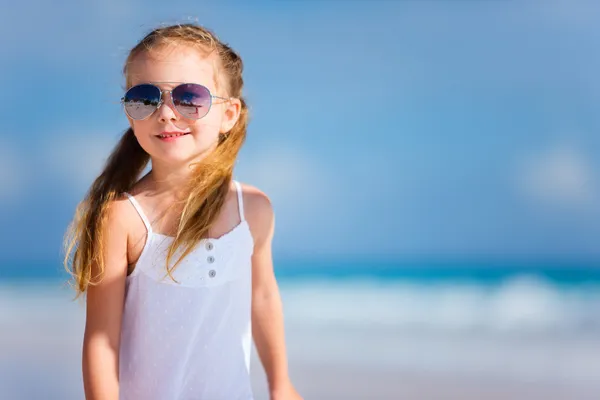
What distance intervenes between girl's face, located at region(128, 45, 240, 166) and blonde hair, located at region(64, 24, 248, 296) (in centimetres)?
3

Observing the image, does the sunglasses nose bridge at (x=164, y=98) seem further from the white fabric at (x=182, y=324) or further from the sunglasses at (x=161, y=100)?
the white fabric at (x=182, y=324)

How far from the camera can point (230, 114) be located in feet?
6.26

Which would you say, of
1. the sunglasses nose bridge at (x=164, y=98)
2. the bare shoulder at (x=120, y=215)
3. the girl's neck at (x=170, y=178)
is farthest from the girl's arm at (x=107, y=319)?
the sunglasses nose bridge at (x=164, y=98)

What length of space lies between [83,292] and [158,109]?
44 cm

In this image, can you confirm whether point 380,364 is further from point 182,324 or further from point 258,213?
point 182,324

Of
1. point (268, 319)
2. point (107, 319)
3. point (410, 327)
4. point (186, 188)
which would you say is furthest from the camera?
point (410, 327)

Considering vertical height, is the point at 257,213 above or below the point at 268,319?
above

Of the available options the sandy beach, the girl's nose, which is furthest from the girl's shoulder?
the sandy beach

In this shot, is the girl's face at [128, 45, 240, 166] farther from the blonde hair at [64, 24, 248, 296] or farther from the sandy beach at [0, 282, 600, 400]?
the sandy beach at [0, 282, 600, 400]

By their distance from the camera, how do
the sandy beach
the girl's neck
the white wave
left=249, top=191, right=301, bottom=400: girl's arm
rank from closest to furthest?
the girl's neck
left=249, top=191, right=301, bottom=400: girl's arm
the sandy beach
the white wave

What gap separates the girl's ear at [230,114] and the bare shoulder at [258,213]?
0.47 feet

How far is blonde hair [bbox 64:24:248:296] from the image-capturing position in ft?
5.63

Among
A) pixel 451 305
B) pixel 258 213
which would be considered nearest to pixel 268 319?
pixel 258 213

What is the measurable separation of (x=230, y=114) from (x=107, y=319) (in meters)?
0.57
